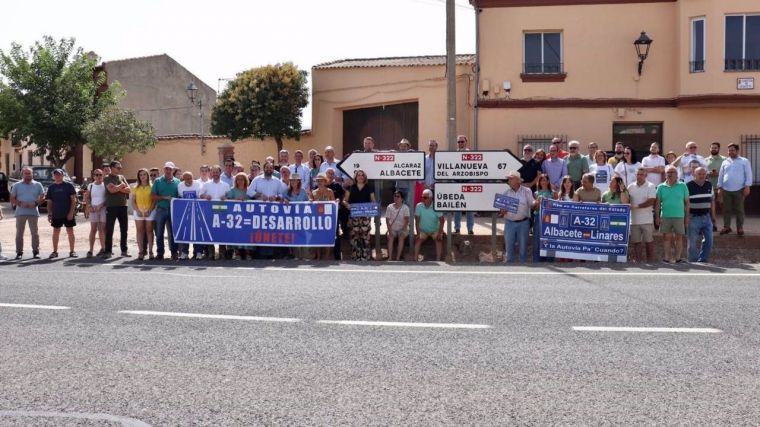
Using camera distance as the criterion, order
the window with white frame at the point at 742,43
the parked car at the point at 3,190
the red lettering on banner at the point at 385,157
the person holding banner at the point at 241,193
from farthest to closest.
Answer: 1. the parked car at the point at 3,190
2. the window with white frame at the point at 742,43
3. the person holding banner at the point at 241,193
4. the red lettering on banner at the point at 385,157

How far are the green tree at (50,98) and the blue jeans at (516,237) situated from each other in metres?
28.0

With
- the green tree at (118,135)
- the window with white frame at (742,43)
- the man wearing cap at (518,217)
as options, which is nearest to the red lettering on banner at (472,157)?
the man wearing cap at (518,217)

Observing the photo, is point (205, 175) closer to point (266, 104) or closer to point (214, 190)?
point (214, 190)

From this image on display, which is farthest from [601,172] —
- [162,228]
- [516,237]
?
[162,228]

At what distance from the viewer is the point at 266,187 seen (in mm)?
15680

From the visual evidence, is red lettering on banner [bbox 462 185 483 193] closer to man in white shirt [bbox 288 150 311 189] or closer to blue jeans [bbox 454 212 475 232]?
blue jeans [bbox 454 212 475 232]

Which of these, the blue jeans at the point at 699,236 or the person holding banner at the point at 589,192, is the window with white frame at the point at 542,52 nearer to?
the person holding banner at the point at 589,192

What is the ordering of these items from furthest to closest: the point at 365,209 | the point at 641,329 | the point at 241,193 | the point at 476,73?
1. the point at 476,73
2. the point at 241,193
3. the point at 365,209
4. the point at 641,329

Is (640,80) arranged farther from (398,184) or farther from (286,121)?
→ (286,121)

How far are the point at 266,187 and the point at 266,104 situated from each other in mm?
14517

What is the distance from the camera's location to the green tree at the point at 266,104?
29703 millimetres

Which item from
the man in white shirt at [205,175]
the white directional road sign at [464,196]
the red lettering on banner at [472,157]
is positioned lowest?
the white directional road sign at [464,196]

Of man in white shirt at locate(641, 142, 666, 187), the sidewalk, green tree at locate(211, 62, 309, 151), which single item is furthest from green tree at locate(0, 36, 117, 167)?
man in white shirt at locate(641, 142, 666, 187)

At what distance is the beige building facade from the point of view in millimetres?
23000
